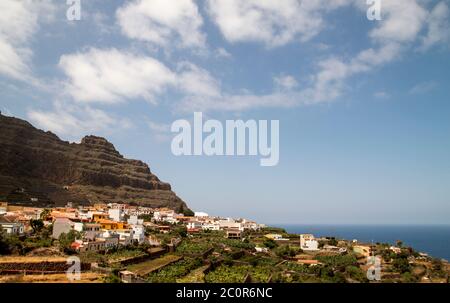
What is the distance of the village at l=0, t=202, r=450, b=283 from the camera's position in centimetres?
1756

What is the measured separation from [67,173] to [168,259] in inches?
1896

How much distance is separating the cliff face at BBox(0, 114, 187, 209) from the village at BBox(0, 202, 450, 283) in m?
23.5

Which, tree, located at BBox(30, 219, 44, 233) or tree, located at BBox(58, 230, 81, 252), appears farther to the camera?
tree, located at BBox(30, 219, 44, 233)

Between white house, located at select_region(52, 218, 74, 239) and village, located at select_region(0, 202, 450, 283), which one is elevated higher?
white house, located at select_region(52, 218, 74, 239)

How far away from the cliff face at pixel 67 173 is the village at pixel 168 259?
76.9ft

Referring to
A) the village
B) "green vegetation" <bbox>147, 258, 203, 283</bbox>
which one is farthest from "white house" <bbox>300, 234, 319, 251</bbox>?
"green vegetation" <bbox>147, 258, 203, 283</bbox>

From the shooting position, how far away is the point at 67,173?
66625 mm

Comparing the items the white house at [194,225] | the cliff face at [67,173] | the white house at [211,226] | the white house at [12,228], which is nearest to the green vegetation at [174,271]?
the white house at [12,228]

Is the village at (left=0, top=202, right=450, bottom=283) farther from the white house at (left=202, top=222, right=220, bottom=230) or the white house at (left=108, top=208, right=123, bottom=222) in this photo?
the white house at (left=202, top=222, right=220, bottom=230)

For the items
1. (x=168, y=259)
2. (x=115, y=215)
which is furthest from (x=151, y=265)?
(x=115, y=215)

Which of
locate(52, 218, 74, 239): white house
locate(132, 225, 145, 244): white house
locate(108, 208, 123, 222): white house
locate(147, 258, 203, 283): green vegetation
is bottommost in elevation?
locate(147, 258, 203, 283): green vegetation

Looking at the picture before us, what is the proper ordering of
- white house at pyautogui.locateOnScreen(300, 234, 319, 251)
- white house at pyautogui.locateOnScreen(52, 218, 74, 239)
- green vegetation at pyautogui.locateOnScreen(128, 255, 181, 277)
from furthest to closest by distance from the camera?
1. white house at pyautogui.locateOnScreen(300, 234, 319, 251)
2. white house at pyautogui.locateOnScreen(52, 218, 74, 239)
3. green vegetation at pyautogui.locateOnScreen(128, 255, 181, 277)

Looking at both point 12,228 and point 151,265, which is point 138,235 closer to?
point 151,265
